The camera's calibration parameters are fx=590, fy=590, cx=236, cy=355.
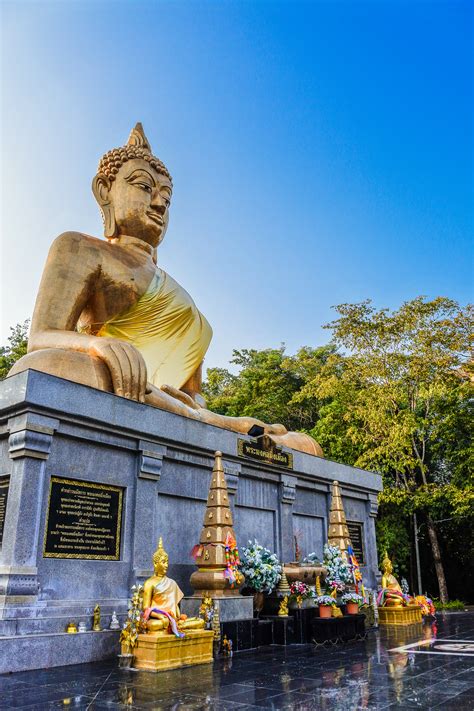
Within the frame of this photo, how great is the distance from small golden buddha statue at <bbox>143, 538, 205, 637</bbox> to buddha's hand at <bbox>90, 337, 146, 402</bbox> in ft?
10.7

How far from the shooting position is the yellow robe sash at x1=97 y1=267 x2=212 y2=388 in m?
13.1

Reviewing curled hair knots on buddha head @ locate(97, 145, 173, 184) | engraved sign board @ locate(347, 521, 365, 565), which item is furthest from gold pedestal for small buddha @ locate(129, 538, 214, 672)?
curled hair knots on buddha head @ locate(97, 145, 173, 184)

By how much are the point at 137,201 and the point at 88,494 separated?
7559 mm

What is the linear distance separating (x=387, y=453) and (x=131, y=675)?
1644 centimetres

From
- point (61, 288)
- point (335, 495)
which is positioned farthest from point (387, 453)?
point (61, 288)

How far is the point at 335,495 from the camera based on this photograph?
1271 centimetres

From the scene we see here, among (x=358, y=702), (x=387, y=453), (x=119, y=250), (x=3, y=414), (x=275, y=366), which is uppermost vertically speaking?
(x=275, y=366)

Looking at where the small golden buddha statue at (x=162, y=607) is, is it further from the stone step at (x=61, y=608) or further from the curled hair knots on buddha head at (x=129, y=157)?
the curled hair knots on buddha head at (x=129, y=157)

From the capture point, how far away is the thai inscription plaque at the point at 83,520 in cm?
849

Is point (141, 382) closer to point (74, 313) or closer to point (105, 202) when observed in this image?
point (74, 313)

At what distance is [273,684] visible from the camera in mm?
6492

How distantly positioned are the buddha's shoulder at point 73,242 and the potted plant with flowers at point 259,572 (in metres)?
6.85

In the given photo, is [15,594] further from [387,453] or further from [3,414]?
[387,453]

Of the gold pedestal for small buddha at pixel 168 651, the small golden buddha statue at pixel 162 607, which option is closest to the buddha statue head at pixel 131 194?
the small golden buddha statue at pixel 162 607
